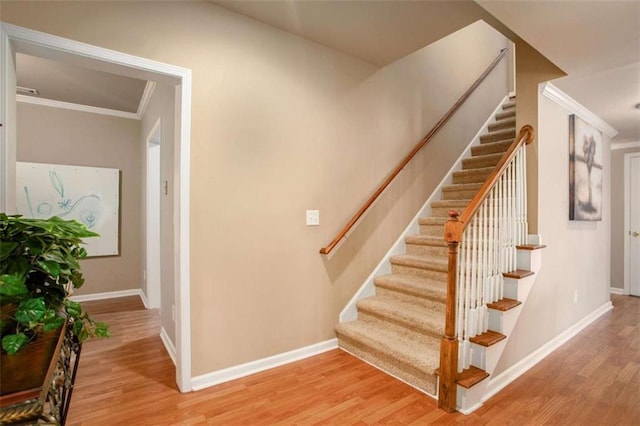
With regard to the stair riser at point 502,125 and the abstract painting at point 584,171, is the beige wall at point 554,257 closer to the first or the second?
the abstract painting at point 584,171

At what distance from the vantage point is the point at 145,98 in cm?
390

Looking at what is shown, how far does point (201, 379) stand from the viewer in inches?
84.9

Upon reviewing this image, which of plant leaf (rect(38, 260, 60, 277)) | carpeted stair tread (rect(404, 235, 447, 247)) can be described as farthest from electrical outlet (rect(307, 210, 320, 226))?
plant leaf (rect(38, 260, 60, 277))

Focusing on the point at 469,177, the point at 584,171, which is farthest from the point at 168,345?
the point at 584,171

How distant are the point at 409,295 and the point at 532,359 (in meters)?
1.07

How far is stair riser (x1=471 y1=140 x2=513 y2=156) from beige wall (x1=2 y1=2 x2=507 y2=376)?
4.44 feet

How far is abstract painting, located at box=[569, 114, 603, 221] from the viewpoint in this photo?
294 centimetres

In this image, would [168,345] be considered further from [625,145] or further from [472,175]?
[625,145]

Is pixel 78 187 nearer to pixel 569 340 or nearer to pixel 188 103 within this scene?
pixel 188 103

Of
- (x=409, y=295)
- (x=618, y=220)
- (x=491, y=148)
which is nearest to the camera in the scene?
(x=409, y=295)

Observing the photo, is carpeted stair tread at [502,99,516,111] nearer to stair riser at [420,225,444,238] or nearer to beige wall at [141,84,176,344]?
stair riser at [420,225,444,238]

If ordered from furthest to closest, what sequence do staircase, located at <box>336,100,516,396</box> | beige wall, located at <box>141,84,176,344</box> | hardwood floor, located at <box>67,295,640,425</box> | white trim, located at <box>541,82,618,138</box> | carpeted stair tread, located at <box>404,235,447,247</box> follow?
1. carpeted stair tread, located at <box>404,235,447,247</box>
2. beige wall, located at <box>141,84,176,344</box>
3. white trim, located at <box>541,82,618,138</box>
4. staircase, located at <box>336,100,516,396</box>
5. hardwood floor, located at <box>67,295,640,425</box>

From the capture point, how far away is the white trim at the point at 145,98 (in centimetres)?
345

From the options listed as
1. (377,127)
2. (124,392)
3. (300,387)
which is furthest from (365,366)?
(377,127)
